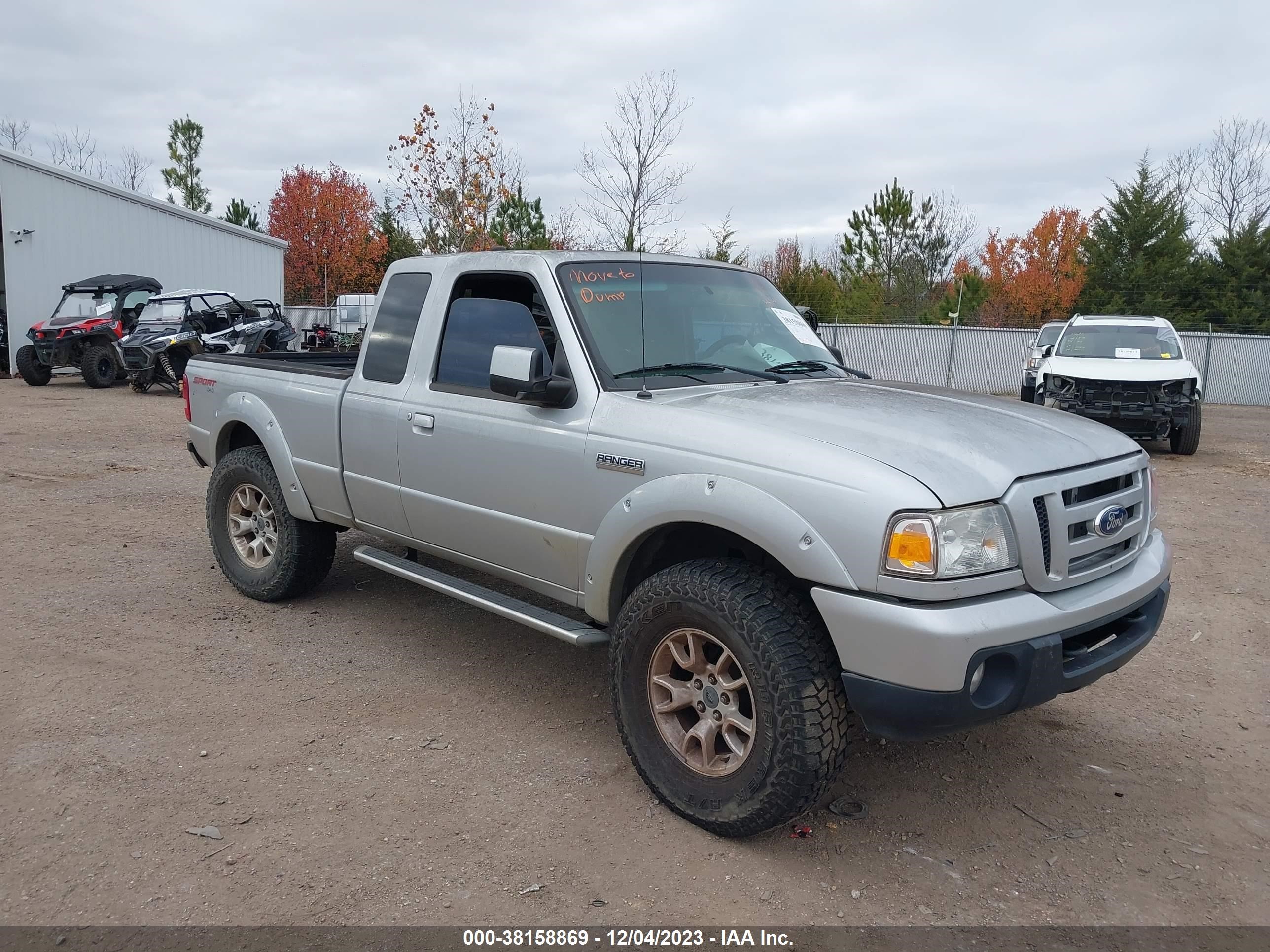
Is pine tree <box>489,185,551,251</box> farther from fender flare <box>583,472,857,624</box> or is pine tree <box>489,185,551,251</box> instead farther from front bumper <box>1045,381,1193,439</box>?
fender flare <box>583,472,857,624</box>

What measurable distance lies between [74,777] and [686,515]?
2.39 metres

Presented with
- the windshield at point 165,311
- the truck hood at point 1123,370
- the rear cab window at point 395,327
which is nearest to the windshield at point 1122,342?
the truck hood at point 1123,370

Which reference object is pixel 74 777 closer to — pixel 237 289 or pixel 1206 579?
pixel 1206 579

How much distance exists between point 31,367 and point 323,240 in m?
30.9

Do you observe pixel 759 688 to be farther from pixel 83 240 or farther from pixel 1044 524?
pixel 83 240

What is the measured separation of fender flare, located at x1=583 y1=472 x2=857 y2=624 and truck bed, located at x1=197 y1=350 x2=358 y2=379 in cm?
196

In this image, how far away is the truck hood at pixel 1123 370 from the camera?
1190 centimetres

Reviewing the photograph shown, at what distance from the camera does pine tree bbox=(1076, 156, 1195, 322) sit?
33156 millimetres

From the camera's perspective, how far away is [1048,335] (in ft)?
56.4

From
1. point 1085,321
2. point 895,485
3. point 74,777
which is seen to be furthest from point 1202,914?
point 1085,321

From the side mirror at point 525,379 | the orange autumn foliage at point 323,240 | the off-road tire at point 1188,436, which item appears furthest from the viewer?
the orange autumn foliage at point 323,240

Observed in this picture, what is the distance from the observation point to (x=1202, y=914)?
280 cm

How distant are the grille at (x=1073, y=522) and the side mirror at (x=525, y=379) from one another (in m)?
1.63

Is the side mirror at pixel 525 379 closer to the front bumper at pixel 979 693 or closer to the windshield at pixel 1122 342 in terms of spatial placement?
the front bumper at pixel 979 693
